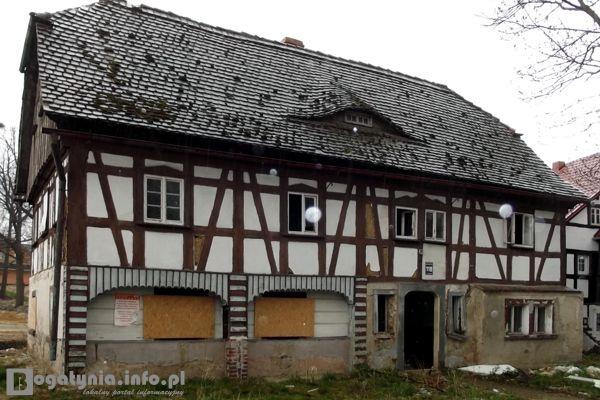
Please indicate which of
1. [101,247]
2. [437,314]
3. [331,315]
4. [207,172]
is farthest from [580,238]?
[101,247]

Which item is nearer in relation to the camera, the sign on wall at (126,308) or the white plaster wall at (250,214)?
the sign on wall at (126,308)

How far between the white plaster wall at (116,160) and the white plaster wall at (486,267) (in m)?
10.6

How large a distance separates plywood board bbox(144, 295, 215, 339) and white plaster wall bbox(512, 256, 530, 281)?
1002cm

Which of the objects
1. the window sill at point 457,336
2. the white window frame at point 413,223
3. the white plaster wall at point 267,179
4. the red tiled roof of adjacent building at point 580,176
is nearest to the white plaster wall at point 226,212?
the white plaster wall at point 267,179

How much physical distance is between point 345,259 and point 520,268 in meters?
6.73

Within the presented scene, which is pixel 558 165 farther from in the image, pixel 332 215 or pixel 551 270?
pixel 332 215

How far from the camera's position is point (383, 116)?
722 inches

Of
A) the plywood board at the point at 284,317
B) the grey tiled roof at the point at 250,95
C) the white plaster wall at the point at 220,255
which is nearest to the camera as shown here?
the grey tiled roof at the point at 250,95

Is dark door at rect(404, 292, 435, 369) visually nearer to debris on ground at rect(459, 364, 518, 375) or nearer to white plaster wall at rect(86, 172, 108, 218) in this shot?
debris on ground at rect(459, 364, 518, 375)

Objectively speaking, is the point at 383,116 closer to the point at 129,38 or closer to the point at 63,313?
the point at 129,38

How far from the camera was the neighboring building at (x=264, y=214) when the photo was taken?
1364 cm

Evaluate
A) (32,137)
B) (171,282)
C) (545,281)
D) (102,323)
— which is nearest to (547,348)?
(545,281)

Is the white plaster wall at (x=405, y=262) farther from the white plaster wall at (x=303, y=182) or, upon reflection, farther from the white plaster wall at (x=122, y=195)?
the white plaster wall at (x=122, y=195)

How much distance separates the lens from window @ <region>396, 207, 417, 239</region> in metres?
17.9
